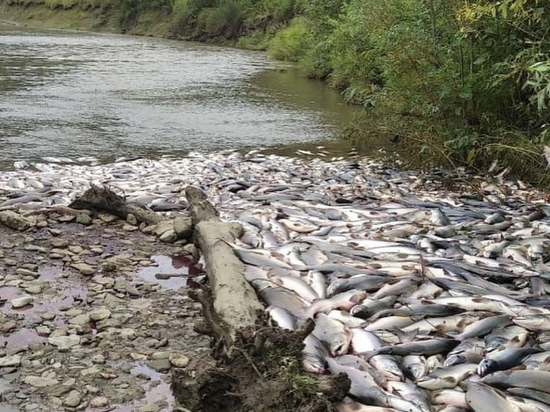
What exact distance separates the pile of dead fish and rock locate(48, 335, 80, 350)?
57.0 inches

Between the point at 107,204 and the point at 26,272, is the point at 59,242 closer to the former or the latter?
the point at 26,272

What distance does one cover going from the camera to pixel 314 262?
609 cm

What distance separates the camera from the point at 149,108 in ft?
57.9

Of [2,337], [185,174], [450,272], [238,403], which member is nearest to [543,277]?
[450,272]

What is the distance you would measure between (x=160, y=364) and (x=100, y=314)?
3.12 ft

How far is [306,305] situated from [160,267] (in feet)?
6.61

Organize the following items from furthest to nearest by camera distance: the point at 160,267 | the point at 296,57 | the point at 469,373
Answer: the point at 296,57
the point at 160,267
the point at 469,373

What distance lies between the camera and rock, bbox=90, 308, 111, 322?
5250 millimetres

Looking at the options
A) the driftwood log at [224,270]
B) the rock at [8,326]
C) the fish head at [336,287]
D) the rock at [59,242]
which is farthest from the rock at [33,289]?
the fish head at [336,287]

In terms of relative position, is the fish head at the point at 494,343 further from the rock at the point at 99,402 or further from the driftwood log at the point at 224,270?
the rock at the point at 99,402

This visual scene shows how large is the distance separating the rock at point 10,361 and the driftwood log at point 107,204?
11.7ft

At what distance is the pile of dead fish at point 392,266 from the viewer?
4039 millimetres

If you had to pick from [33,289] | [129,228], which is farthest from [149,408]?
[129,228]

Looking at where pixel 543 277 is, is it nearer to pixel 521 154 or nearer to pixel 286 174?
pixel 521 154
